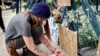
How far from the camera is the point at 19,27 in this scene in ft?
10.5

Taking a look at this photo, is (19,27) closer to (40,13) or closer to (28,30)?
(28,30)

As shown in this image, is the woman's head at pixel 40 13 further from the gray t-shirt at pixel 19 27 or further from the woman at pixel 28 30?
the gray t-shirt at pixel 19 27

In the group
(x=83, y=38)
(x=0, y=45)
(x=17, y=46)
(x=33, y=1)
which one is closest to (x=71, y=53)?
(x=83, y=38)

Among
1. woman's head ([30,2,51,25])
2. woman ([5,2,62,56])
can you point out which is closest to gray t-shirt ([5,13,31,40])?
woman ([5,2,62,56])

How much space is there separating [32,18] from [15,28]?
1.11 ft

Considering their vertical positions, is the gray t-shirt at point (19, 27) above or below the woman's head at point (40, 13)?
below

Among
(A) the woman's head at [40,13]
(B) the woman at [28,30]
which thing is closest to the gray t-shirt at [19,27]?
(B) the woman at [28,30]

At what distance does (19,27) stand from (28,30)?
0.45ft

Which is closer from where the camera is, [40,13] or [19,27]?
[40,13]

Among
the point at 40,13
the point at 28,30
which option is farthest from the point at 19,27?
the point at 40,13

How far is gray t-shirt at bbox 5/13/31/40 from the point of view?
10.2 ft

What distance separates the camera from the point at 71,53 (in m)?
3.87

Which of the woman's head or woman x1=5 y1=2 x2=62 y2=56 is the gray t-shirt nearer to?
woman x1=5 y1=2 x2=62 y2=56

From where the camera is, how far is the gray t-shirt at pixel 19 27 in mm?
3121
